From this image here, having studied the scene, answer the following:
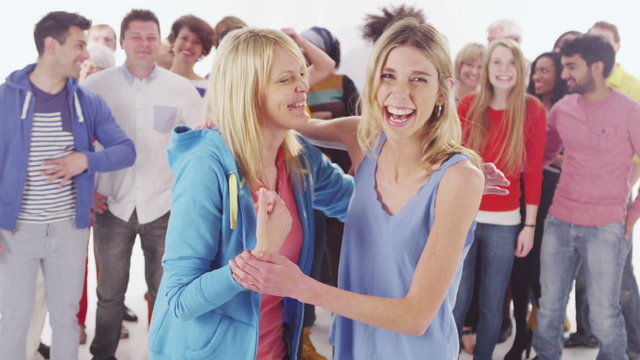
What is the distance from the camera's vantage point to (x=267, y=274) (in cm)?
116

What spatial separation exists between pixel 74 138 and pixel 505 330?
2541 mm

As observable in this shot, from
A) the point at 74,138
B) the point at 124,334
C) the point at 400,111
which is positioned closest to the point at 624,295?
the point at 400,111

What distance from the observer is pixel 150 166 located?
2879mm

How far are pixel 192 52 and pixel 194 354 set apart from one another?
7.98 feet

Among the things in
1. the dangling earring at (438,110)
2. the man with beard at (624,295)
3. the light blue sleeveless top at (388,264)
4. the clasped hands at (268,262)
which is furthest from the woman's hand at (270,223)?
the man with beard at (624,295)

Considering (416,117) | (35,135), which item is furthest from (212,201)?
(35,135)

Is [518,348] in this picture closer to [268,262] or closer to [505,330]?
[505,330]

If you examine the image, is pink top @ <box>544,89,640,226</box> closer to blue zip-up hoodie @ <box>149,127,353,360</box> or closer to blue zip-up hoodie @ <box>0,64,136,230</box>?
blue zip-up hoodie @ <box>149,127,353,360</box>

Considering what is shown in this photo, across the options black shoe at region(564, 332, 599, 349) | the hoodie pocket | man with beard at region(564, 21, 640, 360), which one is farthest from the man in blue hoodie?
black shoe at region(564, 332, 599, 349)

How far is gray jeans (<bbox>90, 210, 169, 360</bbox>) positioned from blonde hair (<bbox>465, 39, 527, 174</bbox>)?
5.07 ft

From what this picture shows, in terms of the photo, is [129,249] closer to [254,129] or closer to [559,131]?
[254,129]

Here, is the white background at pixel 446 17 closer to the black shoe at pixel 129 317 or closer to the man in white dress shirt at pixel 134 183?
the man in white dress shirt at pixel 134 183

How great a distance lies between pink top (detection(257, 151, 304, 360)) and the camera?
1.49m

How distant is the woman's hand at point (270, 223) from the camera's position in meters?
1.19
